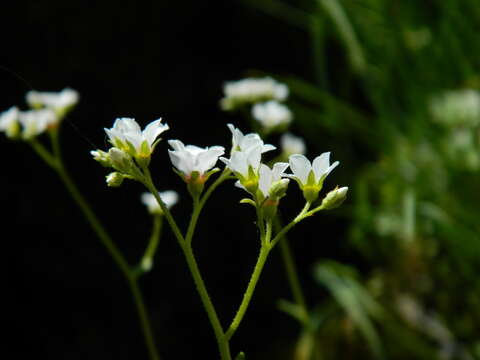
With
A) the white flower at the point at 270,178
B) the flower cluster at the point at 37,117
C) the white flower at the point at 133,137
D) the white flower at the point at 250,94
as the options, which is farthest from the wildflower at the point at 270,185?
the white flower at the point at 250,94

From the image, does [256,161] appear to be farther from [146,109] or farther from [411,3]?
[411,3]

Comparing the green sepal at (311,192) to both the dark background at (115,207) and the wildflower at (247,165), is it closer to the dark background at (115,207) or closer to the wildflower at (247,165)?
the wildflower at (247,165)

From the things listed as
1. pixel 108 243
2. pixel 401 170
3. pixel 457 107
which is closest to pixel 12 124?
pixel 108 243

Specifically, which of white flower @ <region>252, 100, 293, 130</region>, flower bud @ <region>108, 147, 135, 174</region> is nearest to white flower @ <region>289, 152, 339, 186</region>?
flower bud @ <region>108, 147, 135, 174</region>

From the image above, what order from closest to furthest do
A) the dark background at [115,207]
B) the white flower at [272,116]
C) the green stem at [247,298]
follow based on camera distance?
the green stem at [247,298] < the white flower at [272,116] < the dark background at [115,207]

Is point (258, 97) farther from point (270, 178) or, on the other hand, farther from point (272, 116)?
point (270, 178)

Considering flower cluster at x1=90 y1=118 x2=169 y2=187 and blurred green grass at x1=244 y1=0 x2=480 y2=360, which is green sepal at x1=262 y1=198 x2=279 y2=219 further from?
blurred green grass at x1=244 y1=0 x2=480 y2=360

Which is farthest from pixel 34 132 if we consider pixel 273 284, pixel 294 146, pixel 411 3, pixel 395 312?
pixel 411 3
